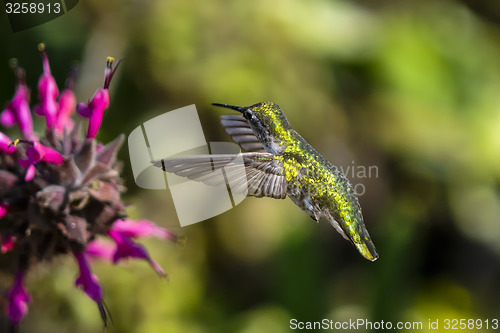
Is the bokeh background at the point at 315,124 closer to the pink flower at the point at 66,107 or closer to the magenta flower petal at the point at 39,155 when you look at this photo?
the pink flower at the point at 66,107

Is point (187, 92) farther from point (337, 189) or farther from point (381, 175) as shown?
point (337, 189)

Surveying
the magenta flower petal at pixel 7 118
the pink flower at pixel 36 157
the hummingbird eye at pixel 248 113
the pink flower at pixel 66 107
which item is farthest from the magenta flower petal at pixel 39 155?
the hummingbird eye at pixel 248 113

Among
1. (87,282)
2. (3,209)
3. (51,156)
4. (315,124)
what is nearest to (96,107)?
(51,156)

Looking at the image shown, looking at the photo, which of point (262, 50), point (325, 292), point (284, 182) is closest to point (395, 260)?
point (325, 292)

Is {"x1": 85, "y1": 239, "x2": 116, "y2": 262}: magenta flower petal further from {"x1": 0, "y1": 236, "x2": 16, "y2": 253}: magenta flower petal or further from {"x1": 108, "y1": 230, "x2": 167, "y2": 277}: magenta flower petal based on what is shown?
{"x1": 0, "y1": 236, "x2": 16, "y2": 253}: magenta flower petal

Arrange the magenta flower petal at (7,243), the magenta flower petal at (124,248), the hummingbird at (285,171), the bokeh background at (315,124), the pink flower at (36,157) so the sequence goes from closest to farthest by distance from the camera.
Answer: the hummingbird at (285,171) → the pink flower at (36,157) → the magenta flower petal at (7,243) → the magenta flower petal at (124,248) → the bokeh background at (315,124)

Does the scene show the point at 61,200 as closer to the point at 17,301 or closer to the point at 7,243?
the point at 7,243

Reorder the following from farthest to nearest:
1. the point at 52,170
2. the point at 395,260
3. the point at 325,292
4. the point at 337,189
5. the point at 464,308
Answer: the point at 464,308 → the point at 325,292 → the point at 395,260 → the point at 52,170 → the point at 337,189
